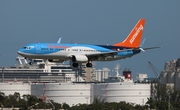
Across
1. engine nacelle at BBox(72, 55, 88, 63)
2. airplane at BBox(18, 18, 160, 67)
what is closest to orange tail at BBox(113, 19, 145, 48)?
airplane at BBox(18, 18, 160, 67)

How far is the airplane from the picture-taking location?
144m

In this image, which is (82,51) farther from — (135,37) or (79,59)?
(135,37)

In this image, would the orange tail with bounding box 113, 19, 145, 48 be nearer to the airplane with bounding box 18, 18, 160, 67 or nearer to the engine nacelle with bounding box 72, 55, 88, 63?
the airplane with bounding box 18, 18, 160, 67

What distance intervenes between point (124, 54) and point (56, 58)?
54.1ft

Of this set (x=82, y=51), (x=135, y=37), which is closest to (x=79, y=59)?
(x=82, y=51)

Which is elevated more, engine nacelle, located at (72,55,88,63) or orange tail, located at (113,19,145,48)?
orange tail, located at (113,19,145,48)

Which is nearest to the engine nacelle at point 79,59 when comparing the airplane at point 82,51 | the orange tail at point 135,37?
the airplane at point 82,51

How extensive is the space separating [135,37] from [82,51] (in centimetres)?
1785

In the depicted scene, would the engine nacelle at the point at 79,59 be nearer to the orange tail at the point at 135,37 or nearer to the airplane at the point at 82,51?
the airplane at the point at 82,51

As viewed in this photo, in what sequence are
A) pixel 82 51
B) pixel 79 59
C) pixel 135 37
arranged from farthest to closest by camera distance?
pixel 135 37
pixel 82 51
pixel 79 59

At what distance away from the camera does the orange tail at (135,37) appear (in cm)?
16088

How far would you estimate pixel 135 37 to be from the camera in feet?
538

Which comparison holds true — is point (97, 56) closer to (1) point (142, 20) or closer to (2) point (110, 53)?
(2) point (110, 53)

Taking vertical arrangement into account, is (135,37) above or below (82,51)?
above
